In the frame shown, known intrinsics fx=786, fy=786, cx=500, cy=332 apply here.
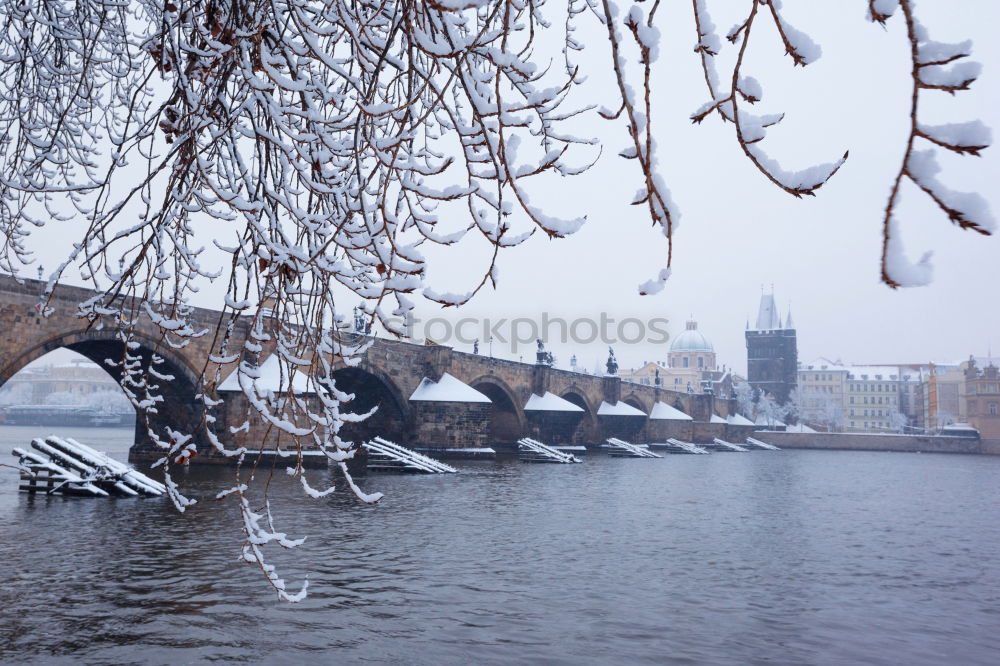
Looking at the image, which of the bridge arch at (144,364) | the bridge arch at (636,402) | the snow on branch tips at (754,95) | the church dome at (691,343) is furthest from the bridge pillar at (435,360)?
the church dome at (691,343)

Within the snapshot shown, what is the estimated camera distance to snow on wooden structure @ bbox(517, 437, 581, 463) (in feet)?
115

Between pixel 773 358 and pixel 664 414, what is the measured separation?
5274 cm

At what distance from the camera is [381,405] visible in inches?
1283

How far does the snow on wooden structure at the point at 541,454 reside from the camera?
35.1 meters

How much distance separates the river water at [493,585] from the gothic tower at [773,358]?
88.6 m

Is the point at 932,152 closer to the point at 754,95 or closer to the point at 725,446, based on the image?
the point at 754,95

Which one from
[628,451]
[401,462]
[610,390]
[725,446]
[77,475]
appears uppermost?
[610,390]

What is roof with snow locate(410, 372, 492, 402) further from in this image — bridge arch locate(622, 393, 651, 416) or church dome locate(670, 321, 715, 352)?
church dome locate(670, 321, 715, 352)

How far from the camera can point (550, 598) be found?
9.20 m

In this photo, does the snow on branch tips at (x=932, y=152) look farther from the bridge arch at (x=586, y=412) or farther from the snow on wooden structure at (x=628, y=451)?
the bridge arch at (x=586, y=412)

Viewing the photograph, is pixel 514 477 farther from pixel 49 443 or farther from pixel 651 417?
pixel 651 417

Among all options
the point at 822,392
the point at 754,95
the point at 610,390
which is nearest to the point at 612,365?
the point at 610,390

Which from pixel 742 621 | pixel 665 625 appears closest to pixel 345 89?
pixel 665 625

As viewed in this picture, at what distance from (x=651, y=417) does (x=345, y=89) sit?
180 ft
